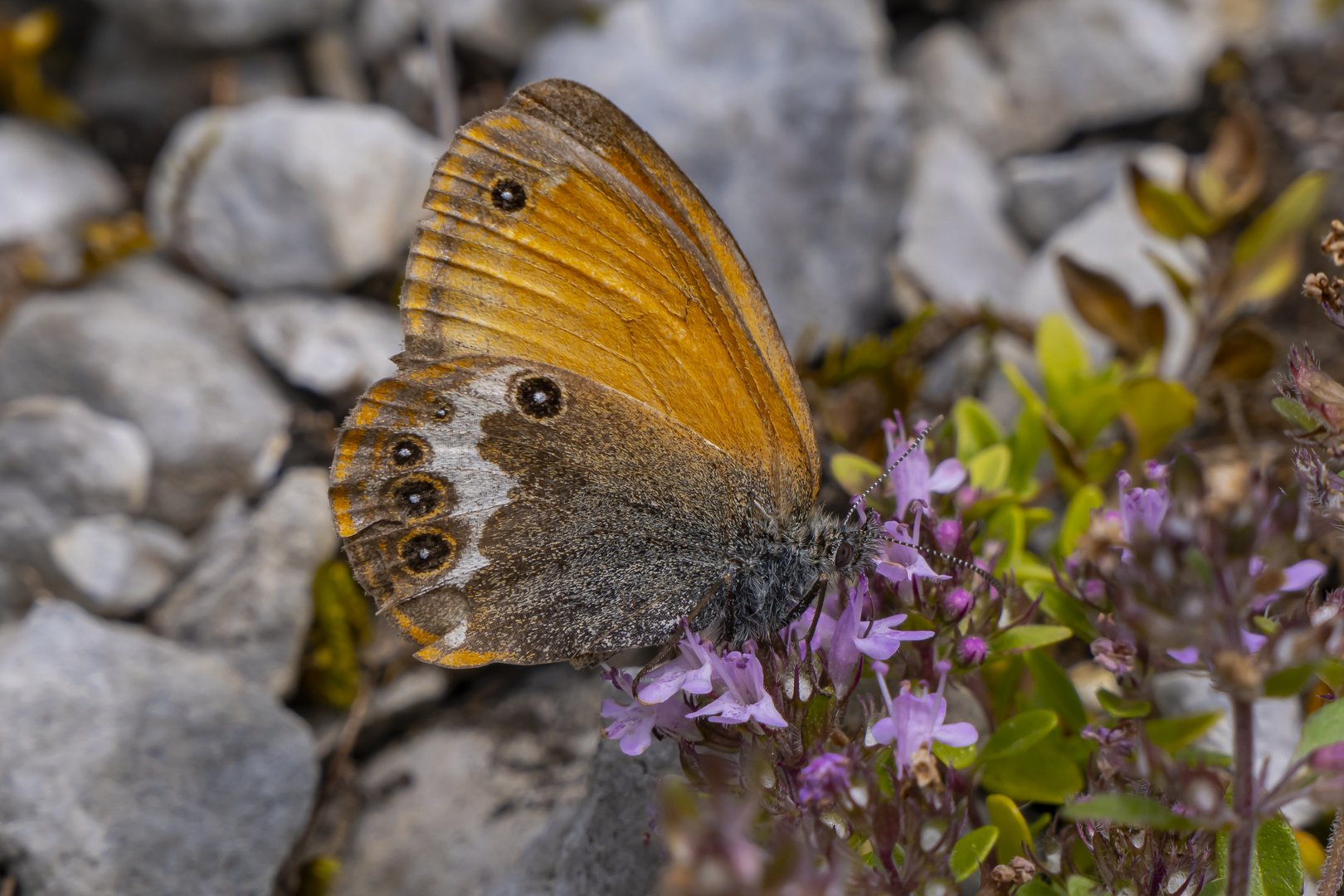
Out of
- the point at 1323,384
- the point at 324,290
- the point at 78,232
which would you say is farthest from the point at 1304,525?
the point at 78,232

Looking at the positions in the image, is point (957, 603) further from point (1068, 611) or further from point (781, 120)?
point (781, 120)

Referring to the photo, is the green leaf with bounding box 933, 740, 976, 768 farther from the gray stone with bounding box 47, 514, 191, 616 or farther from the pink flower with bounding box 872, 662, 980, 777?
the gray stone with bounding box 47, 514, 191, 616

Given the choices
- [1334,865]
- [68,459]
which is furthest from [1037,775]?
[68,459]

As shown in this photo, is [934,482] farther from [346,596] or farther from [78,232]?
[78,232]

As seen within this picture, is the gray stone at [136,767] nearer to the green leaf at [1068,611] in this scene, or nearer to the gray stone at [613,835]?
the gray stone at [613,835]

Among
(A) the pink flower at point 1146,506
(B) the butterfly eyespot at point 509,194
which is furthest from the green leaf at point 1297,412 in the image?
(B) the butterfly eyespot at point 509,194

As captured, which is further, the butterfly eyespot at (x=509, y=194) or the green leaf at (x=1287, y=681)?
the butterfly eyespot at (x=509, y=194)
